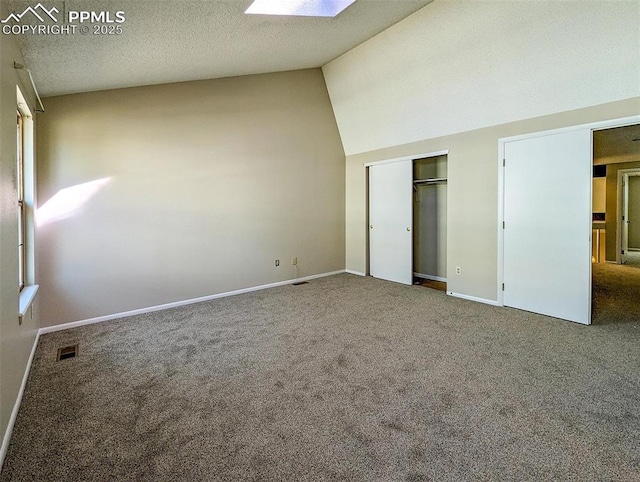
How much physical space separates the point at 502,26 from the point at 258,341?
3779mm

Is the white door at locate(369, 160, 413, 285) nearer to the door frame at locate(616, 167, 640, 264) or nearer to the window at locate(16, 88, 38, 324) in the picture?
the window at locate(16, 88, 38, 324)

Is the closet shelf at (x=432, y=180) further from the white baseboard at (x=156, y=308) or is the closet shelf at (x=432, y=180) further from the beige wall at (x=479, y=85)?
the white baseboard at (x=156, y=308)

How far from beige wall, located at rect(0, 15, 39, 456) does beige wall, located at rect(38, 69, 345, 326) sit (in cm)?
110

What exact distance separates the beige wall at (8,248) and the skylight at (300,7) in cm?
161

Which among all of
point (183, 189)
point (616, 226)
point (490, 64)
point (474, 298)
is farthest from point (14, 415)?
point (616, 226)

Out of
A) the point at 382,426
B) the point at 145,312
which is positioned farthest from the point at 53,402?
the point at 382,426

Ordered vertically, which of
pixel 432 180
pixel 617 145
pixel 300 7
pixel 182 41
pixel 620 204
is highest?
pixel 300 7

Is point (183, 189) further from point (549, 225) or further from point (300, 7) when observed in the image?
point (549, 225)

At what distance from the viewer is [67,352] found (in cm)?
295

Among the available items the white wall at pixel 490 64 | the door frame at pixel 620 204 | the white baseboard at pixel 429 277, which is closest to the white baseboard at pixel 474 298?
the white baseboard at pixel 429 277

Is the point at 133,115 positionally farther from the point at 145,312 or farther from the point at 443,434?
the point at 443,434

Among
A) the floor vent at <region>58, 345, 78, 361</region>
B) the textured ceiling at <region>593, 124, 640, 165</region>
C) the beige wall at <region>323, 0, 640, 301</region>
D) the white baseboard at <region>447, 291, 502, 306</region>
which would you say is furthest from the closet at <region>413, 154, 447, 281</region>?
the floor vent at <region>58, 345, 78, 361</region>

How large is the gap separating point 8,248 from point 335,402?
2.29 meters

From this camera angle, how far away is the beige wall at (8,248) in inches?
73.3
